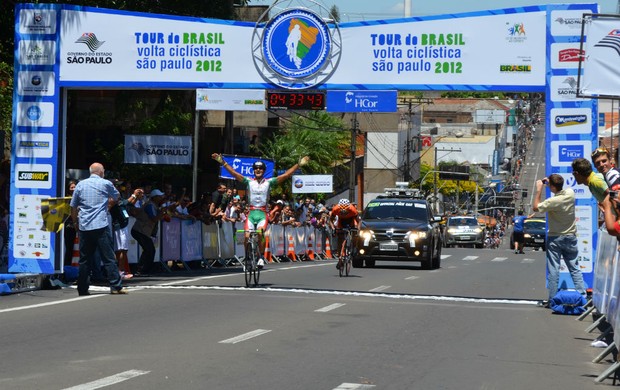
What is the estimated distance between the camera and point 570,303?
1614 centimetres

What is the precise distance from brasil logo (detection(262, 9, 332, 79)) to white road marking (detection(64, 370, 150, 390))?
35.4 ft

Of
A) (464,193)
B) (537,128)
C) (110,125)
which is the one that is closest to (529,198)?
(464,193)

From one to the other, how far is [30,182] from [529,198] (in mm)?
131621

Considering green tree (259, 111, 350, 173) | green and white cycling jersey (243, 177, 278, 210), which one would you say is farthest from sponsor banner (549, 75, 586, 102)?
green tree (259, 111, 350, 173)

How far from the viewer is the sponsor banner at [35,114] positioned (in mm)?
19719

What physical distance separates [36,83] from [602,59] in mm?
9430

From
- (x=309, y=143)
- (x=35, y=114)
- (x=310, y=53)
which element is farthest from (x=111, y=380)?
(x=309, y=143)

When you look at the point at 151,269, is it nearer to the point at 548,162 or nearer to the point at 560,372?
the point at 548,162

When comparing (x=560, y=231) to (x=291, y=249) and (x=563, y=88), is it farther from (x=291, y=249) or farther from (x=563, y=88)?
(x=291, y=249)

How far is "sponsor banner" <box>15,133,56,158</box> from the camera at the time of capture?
19719 mm

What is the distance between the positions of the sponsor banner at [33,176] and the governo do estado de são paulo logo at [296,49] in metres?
4.02

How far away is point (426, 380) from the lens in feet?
30.4

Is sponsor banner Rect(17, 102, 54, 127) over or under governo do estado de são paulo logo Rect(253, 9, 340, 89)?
under

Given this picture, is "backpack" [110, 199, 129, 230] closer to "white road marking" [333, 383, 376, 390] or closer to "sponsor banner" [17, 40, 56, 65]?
"sponsor banner" [17, 40, 56, 65]
